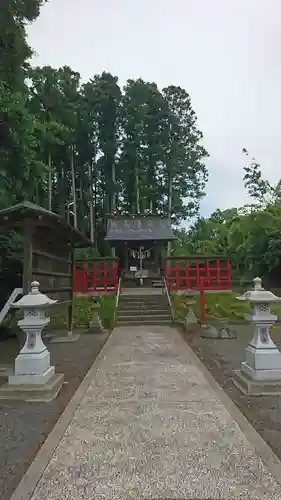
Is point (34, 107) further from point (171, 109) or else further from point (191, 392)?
point (191, 392)

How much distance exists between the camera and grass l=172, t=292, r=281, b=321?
1401 centimetres

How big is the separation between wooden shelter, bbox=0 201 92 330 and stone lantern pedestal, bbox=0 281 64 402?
257 centimetres

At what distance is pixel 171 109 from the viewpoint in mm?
33375

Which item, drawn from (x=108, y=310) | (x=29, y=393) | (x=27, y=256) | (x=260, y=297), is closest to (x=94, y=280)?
(x=108, y=310)

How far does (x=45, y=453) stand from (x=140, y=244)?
20.6 m

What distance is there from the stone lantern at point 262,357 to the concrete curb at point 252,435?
1.11 feet

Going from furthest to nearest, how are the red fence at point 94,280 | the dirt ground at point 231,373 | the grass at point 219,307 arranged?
the red fence at point 94,280
the grass at point 219,307
the dirt ground at point 231,373

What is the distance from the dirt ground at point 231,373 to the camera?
12.2 feet

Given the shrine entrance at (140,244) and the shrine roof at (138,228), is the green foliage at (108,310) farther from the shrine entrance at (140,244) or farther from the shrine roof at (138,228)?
the shrine roof at (138,228)

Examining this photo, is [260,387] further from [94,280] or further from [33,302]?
[94,280]

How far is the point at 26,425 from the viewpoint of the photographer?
3.90 m

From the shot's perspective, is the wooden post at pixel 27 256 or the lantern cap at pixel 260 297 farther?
the wooden post at pixel 27 256

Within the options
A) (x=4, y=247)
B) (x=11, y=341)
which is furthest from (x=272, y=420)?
(x=4, y=247)

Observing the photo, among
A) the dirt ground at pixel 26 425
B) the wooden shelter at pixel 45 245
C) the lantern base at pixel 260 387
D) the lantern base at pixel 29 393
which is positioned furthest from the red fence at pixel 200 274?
the lantern base at pixel 29 393
